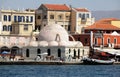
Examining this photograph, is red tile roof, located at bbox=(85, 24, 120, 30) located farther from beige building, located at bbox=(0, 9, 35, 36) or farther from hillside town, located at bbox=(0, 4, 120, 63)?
beige building, located at bbox=(0, 9, 35, 36)

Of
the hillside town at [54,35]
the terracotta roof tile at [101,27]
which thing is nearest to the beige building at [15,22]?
the hillside town at [54,35]

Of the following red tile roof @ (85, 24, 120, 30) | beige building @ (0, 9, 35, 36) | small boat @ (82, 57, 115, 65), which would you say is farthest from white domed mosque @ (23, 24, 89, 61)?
red tile roof @ (85, 24, 120, 30)

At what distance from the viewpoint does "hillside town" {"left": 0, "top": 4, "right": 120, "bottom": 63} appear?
394 feet

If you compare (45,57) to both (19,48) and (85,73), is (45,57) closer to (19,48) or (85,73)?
(19,48)

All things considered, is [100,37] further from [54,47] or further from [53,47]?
[53,47]

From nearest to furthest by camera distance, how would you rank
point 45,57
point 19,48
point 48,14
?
point 45,57 → point 19,48 → point 48,14

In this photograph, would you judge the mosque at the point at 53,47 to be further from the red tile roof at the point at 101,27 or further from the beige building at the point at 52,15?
the beige building at the point at 52,15

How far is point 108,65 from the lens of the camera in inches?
4432

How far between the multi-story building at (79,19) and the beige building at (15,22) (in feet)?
26.3

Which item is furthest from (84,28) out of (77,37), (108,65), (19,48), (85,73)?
(85,73)

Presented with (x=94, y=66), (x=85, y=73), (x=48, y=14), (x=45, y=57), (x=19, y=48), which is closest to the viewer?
(x=85, y=73)

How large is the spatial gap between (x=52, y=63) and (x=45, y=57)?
17.1ft

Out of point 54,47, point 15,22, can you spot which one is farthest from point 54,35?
point 15,22

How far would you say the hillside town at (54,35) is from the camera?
120062 millimetres
